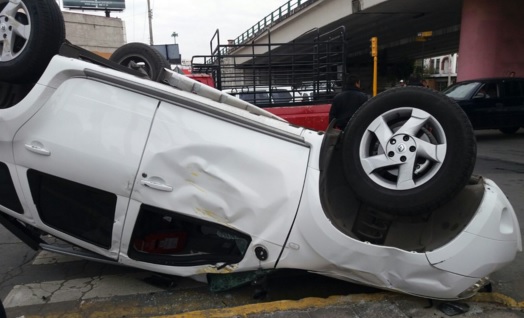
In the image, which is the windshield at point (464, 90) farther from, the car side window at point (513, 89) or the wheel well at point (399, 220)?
the wheel well at point (399, 220)

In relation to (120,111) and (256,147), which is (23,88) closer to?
(120,111)

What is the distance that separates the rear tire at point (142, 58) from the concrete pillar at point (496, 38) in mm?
12720

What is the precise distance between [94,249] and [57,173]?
24.7 inches

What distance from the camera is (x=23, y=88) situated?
3.18 meters

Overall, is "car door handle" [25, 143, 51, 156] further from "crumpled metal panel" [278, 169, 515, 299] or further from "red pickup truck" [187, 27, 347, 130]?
"red pickup truck" [187, 27, 347, 130]

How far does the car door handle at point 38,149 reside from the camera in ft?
9.50

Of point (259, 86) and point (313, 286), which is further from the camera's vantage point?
point (259, 86)

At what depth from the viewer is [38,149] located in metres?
2.91

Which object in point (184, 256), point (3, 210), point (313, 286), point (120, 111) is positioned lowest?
point (313, 286)

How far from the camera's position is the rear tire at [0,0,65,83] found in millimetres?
2986

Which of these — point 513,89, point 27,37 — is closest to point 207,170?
point 27,37

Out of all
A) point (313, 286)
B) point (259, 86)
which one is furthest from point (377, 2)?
point (313, 286)

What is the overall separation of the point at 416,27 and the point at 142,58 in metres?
24.9

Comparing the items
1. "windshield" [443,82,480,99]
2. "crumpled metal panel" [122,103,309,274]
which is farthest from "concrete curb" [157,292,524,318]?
"windshield" [443,82,480,99]
